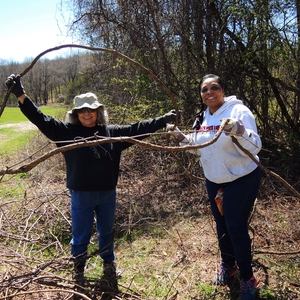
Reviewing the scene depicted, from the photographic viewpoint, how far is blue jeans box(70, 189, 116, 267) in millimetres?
2525

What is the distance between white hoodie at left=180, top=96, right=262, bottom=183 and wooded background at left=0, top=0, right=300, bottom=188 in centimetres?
305

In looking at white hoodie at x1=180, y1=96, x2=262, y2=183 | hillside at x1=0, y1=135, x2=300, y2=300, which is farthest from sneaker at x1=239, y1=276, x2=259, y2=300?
white hoodie at x1=180, y1=96, x2=262, y2=183

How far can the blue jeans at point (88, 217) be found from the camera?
253cm

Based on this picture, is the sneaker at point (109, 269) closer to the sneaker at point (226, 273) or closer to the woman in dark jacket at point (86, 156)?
the woman in dark jacket at point (86, 156)

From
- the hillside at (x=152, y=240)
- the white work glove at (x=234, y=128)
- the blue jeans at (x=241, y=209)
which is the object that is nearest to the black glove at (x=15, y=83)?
the hillside at (x=152, y=240)

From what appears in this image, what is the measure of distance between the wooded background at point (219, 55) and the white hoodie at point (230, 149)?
3.05 m

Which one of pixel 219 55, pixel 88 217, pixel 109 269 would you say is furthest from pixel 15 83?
pixel 219 55

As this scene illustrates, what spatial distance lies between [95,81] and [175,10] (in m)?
2.59

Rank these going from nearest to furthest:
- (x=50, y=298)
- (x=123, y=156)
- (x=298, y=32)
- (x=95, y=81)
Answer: (x=50, y=298) → (x=298, y=32) → (x=123, y=156) → (x=95, y=81)

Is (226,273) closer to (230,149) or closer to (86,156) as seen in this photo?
(230,149)

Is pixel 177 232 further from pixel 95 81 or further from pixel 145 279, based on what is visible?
pixel 95 81

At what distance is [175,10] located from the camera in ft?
18.8

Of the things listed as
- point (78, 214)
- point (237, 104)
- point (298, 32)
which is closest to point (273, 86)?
point (298, 32)

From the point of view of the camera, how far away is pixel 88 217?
2.58m
